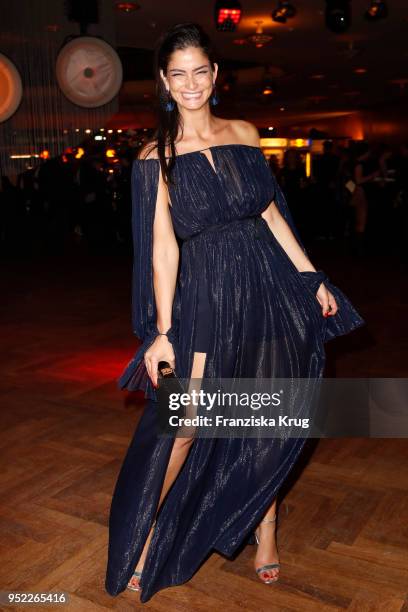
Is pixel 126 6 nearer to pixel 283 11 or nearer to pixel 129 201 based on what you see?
pixel 283 11

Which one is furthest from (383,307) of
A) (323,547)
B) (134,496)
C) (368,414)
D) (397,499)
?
(134,496)

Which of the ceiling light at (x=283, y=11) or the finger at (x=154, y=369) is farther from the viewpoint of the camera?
the ceiling light at (x=283, y=11)

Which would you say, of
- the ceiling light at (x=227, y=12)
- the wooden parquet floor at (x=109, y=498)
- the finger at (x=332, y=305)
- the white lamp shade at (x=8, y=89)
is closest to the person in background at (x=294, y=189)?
the ceiling light at (x=227, y=12)

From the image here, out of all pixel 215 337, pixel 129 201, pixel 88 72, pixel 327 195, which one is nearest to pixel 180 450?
pixel 215 337

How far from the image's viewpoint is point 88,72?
19.2ft

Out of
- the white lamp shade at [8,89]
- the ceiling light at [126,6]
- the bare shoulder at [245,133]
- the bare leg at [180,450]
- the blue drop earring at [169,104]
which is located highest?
the ceiling light at [126,6]

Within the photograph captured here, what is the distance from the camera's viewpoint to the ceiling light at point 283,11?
627 cm

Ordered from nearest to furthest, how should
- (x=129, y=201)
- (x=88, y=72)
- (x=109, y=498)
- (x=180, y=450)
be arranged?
(x=180, y=450), (x=109, y=498), (x=88, y=72), (x=129, y=201)

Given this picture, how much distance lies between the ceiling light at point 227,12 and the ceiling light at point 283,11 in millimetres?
388

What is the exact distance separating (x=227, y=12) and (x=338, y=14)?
3.42 feet

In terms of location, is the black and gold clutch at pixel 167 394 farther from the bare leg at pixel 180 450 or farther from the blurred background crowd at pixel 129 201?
the blurred background crowd at pixel 129 201

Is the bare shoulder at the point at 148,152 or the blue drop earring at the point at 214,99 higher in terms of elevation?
the blue drop earring at the point at 214,99

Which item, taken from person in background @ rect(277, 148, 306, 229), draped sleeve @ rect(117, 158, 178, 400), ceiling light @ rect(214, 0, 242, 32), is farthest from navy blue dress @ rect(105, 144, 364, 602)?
person in background @ rect(277, 148, 306, 229)

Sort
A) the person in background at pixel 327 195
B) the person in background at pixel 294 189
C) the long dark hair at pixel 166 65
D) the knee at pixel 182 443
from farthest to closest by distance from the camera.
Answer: the person in background at pixel 294 189 < the person in background at pixel 327 195 < the knee at pixel 182 443 < the long dark hair at pixel 166 65
